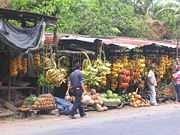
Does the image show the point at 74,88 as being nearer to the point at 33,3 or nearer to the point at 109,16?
the point at 33,3

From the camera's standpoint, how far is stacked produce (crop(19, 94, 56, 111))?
34.4 feet

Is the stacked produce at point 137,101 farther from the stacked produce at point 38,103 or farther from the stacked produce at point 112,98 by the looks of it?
the stacked produce at point 38,103

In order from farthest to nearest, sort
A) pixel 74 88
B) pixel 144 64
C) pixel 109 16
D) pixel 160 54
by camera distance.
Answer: pixel 109 16
pixel 160 54
pixel 144 64
pixel 74 88

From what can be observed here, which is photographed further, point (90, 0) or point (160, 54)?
point (90, 0)

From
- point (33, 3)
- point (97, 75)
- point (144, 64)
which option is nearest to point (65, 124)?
point (97, 75)

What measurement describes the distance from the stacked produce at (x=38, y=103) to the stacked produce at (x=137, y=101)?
414cm

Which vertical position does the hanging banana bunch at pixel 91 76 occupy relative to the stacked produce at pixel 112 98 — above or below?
above

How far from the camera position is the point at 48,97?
35.9 ft

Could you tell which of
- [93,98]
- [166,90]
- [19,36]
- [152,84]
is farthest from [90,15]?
[19,36]

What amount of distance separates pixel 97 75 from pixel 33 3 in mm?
7544

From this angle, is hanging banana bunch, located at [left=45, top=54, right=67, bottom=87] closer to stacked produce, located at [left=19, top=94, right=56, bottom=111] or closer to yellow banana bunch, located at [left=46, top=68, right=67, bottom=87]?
yellow banana bunch, located at [left=46, top=68, right=67, bottom=87]

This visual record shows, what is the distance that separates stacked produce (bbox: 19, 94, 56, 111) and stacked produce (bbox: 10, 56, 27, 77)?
0.92m

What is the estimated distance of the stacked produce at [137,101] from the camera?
13.7 m

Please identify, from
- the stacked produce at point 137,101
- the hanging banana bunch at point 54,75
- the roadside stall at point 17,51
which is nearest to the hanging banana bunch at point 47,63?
the hanging banana bunch at point 54,75
